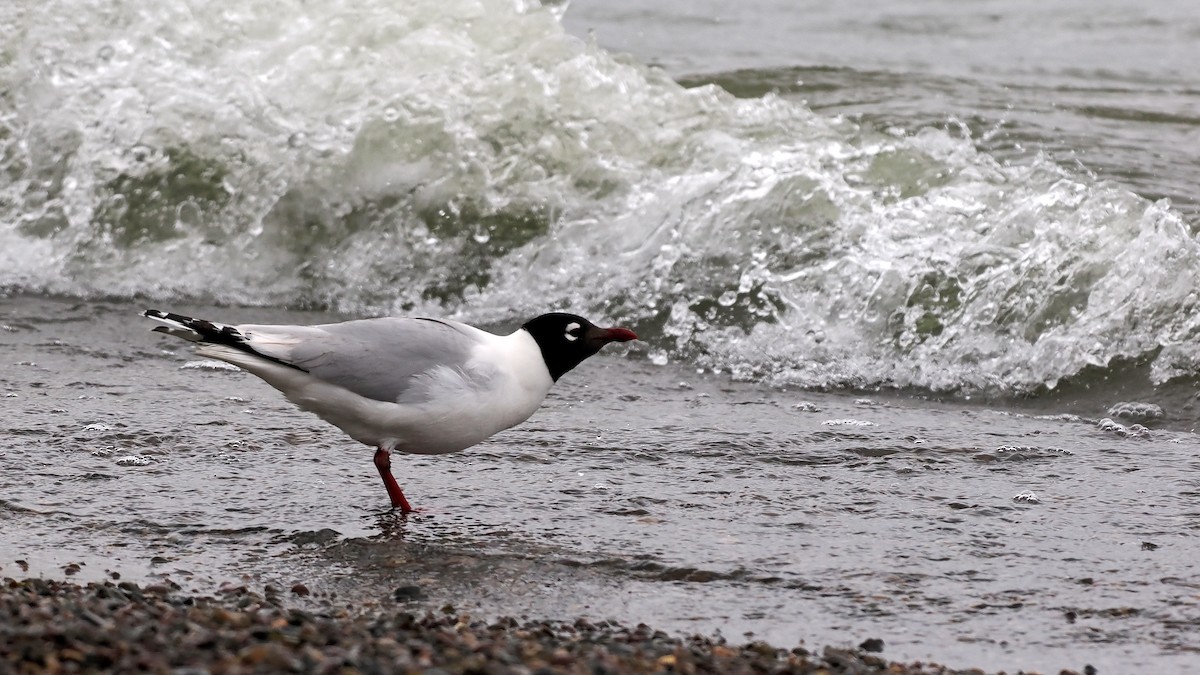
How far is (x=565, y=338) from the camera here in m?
5.20

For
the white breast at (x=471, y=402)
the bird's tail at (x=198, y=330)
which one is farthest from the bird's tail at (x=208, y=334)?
the white breast at (x=471, y=402)

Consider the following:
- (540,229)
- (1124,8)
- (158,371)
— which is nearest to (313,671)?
(158,371)

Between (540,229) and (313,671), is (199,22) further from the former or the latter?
(313,671)

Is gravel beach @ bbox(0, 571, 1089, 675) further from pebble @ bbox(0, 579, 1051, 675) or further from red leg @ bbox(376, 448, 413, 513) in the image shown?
red leg @ bbox(376, 448, 413, 513)

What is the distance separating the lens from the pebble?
3.01 metres

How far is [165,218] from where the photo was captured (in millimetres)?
9258

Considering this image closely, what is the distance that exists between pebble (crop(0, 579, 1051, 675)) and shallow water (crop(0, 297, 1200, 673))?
0.72ft

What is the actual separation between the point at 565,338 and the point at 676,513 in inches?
28.0

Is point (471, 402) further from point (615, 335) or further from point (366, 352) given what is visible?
point (615, 335)

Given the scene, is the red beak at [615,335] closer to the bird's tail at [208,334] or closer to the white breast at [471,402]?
the white breast at [471,402]

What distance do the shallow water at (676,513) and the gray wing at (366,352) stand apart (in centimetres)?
44

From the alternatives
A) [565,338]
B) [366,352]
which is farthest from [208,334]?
[565,338]

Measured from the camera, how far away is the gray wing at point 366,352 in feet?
15.9

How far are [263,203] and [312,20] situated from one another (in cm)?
183
